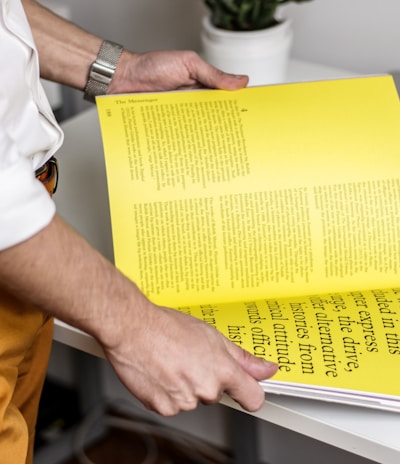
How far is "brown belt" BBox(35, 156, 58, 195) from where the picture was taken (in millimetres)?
889

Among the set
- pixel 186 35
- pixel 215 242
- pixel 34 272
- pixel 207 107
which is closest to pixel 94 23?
pixel 186 35

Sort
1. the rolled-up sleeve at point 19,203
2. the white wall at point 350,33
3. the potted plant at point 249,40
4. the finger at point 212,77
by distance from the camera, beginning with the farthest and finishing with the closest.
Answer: the white wall at point 350,33 → the potted plant at point 249,40 → the finger at point 212,77 → the rolled-up sleeve at point 19,203

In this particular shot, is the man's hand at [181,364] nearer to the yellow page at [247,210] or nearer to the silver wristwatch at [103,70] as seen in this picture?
the yellow page at [247,210]

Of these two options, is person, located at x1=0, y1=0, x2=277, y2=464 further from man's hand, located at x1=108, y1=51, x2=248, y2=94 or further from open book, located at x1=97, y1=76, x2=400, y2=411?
man's hand, located at x1=108, y1=51, x2=248, y2=94

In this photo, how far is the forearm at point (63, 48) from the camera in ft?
3.44

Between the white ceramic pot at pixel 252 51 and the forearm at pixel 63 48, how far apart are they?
0.61 ft

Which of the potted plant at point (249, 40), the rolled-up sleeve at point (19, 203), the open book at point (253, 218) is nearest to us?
the rolled-up sleeve at point (19, 203)

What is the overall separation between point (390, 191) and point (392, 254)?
0.20 feet

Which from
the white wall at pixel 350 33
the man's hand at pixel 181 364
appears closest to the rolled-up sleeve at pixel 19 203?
the man's hand at pixel 181 364

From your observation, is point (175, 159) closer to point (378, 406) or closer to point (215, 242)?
point (215, 242)

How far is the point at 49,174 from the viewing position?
2.98 feet

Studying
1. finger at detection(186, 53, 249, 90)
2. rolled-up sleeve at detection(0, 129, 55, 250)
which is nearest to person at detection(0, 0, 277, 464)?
rolled-up sleeve at detection(0, 129, 55, 250)

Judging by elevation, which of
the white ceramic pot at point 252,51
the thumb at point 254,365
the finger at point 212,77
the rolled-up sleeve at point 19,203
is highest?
the rolled-up sleeve at point 19,203

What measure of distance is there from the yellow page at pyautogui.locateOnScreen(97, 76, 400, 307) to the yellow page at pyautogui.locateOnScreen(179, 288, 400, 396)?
2cm
